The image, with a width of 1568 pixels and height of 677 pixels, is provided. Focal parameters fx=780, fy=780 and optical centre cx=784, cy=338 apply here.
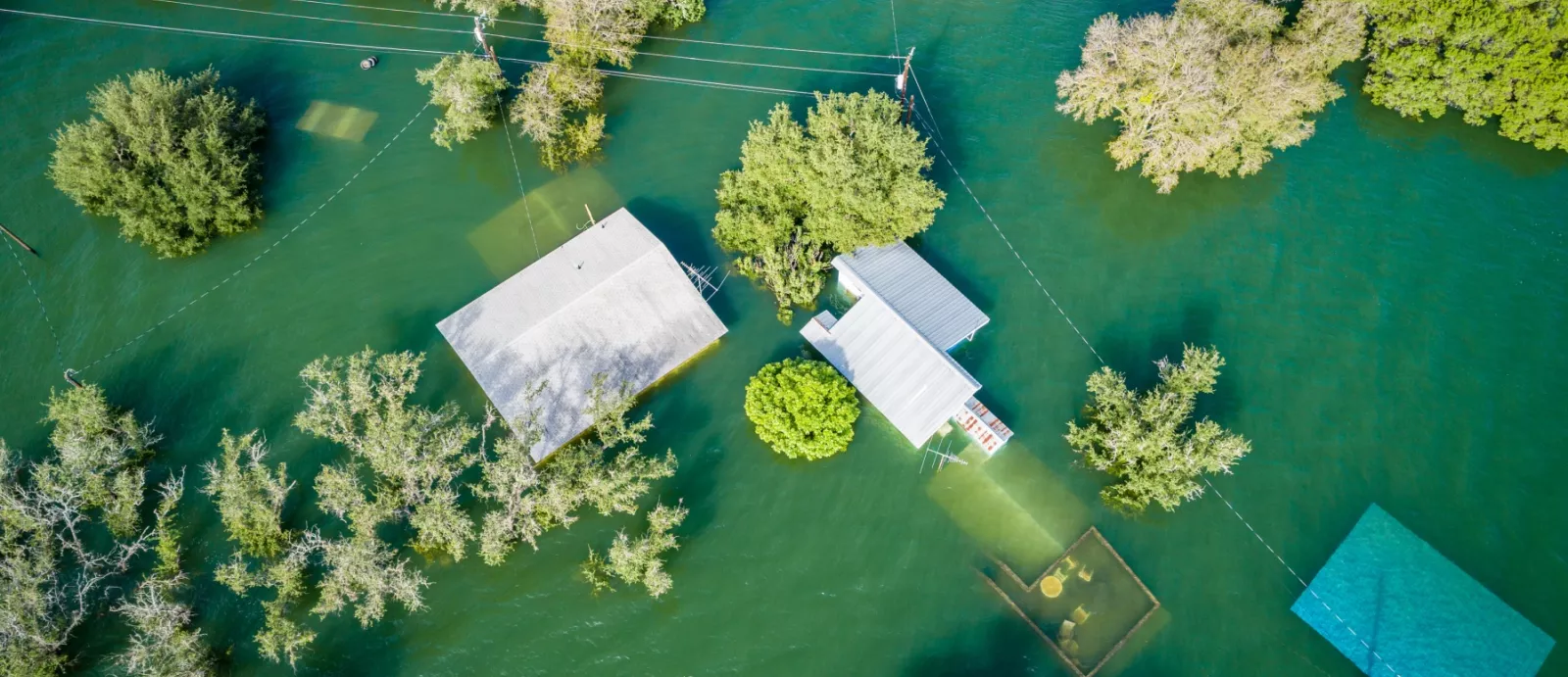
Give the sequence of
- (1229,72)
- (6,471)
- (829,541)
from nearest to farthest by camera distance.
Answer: (6,471), (829,541), (1229,72)

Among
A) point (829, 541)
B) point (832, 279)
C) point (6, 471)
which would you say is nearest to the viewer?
point (6, 471)

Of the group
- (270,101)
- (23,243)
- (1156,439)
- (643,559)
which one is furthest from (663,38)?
(1156,439)

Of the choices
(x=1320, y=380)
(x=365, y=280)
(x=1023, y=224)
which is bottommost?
(x=365, y=280)

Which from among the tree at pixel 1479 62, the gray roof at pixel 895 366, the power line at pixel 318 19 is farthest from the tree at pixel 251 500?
the tree at pixel 1479 62

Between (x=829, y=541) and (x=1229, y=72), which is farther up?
(x=1229, y=72)

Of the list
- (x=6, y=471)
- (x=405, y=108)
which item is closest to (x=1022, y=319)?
(x=405, y=108)

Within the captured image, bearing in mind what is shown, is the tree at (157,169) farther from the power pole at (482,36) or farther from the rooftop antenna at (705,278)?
the rooftop antenna at (705,278)

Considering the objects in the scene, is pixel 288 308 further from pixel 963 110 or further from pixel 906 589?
pixel 963 110

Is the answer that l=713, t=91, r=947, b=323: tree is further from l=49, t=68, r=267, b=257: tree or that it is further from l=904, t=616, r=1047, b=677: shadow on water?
l=49, t=68, r=267, b=257: tree
